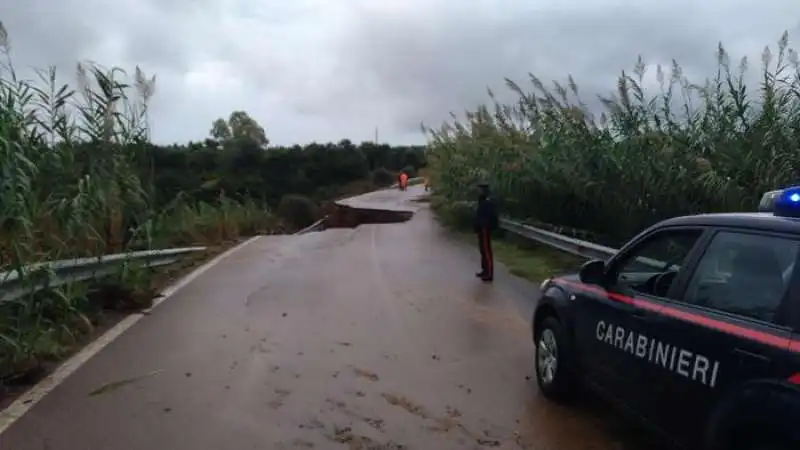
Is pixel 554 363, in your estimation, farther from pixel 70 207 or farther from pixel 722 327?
pixel 70 207

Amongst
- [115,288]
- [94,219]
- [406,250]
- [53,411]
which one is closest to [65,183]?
[94,219]

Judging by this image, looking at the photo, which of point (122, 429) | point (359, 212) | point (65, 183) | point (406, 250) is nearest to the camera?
point (122, 429)

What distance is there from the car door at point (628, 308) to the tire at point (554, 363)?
0.29 metres

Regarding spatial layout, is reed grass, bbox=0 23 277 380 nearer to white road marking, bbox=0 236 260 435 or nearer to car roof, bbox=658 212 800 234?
white road marking, bbox=0 236 260 435

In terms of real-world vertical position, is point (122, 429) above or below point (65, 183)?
below

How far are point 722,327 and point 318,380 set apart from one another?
362 cm

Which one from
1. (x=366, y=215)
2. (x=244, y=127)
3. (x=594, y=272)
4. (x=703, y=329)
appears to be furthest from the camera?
(x=244, y=127)

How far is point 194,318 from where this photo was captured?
31.2ft

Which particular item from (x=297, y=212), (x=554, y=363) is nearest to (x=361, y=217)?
(x=297, y=212)

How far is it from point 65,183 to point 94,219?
0.55 meters

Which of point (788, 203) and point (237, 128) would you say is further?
point (237, 128)

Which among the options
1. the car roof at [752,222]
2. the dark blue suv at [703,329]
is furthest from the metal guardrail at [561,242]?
the car roof at [752,222]

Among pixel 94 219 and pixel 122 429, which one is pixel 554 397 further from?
pixel 94 219

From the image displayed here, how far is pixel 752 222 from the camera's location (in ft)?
13.8
